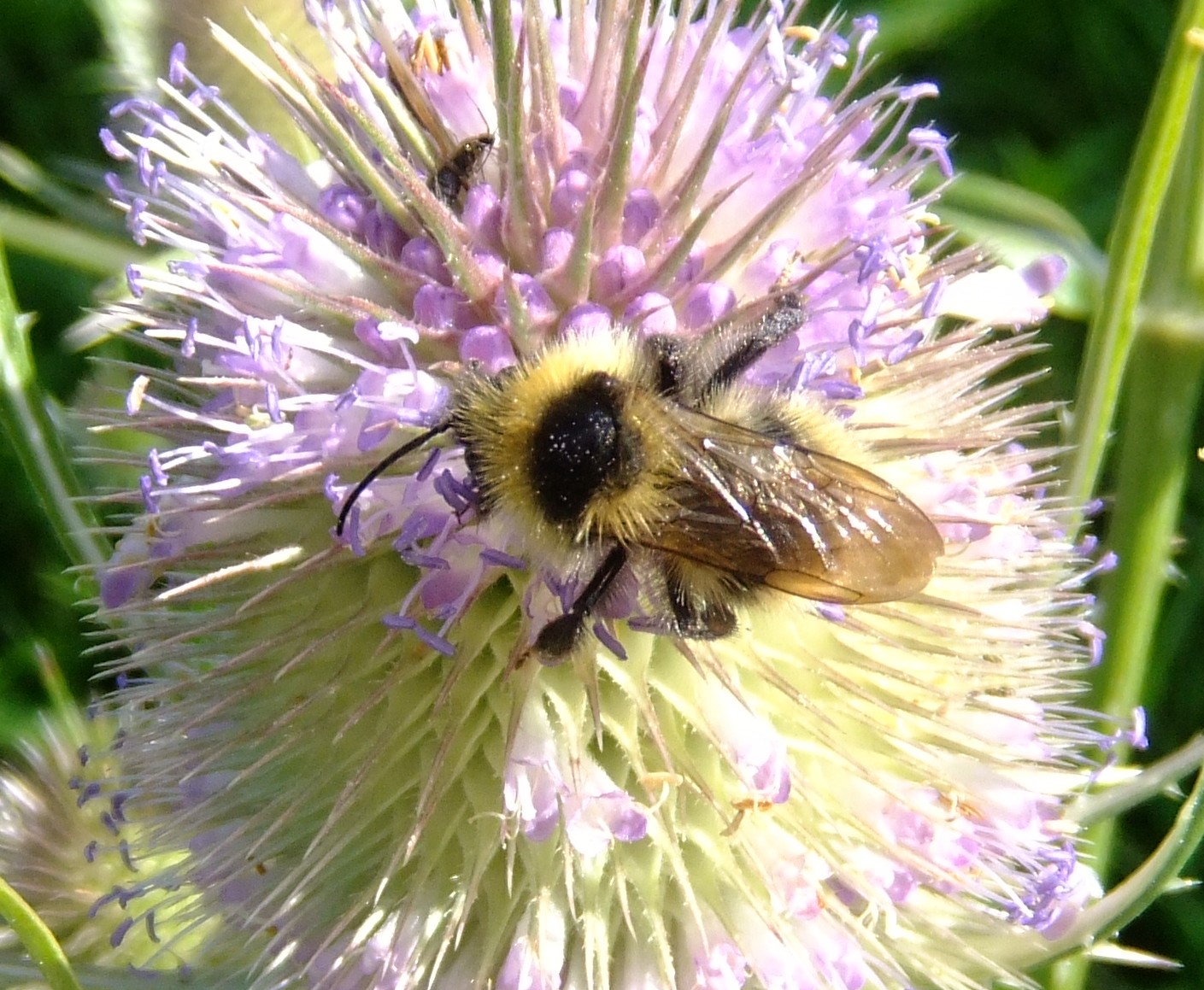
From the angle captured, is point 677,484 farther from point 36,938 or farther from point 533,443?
point 36,938

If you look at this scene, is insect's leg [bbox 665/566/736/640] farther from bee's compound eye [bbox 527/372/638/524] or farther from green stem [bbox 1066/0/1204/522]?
green stem [bbox 1066/0/1204/522]

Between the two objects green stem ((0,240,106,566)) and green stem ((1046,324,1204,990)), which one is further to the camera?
green stem ((1046,324,1204,990))

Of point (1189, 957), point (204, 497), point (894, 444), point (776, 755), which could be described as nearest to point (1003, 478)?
point (894, 444)

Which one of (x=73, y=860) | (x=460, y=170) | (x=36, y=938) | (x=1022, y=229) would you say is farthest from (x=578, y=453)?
(x=73, y=860)

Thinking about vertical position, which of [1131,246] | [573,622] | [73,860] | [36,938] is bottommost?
[73,860]

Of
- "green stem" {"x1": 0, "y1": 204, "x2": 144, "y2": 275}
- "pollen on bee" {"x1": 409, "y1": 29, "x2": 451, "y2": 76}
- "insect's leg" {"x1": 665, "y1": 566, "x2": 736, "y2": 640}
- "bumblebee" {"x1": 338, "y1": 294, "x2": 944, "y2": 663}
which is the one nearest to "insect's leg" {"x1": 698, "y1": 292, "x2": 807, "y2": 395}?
"bumblebee" {"x1": 338, "y1": 294, "x2": 944, "y2": 663}

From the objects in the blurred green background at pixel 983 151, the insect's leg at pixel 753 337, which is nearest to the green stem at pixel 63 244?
the blurred green background at pixel 983 151

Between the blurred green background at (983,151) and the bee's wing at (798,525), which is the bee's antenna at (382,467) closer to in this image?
the bee's wing at (798,525)
